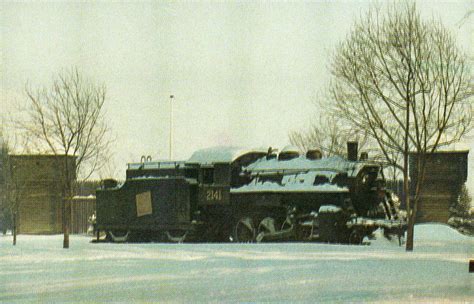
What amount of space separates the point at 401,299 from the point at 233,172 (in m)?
14.6

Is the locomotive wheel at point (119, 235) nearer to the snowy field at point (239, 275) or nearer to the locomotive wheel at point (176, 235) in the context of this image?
the locomotive wheel at point (176, 235)

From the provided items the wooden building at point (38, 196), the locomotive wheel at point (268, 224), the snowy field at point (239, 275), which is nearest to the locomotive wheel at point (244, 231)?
the locomotive wheel at point (268, 224)

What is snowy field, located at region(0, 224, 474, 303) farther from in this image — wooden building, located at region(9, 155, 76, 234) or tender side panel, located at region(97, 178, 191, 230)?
wooden building, located at region(9, 155, 76, 234)

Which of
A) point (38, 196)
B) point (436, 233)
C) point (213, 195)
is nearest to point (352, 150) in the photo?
point (213, 195)

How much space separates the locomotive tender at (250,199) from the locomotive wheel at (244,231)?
3 cm

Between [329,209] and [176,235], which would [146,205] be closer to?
[176,235]

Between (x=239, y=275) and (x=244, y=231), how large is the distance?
35.0 ft

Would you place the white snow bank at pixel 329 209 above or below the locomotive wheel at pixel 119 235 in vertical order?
above

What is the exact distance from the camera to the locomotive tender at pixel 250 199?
23.6 metres

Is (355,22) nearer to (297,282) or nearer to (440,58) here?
(440,58)

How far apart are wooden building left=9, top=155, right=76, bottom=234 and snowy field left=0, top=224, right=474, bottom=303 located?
22.7m

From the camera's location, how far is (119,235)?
27.4 metres

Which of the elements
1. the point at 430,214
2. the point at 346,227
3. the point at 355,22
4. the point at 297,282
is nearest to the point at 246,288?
the point at 297,282

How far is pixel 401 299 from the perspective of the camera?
11.3 metres
